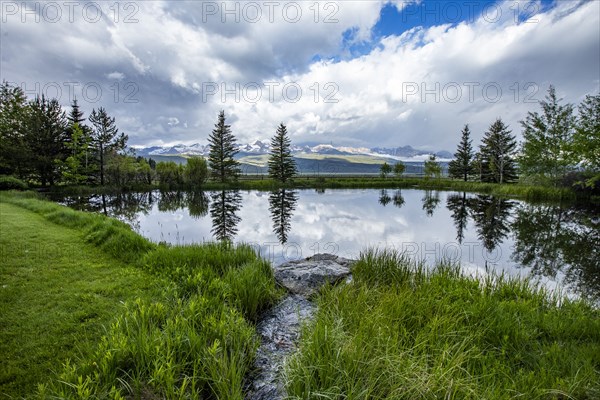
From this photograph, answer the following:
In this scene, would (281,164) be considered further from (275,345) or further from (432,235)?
(275,345)

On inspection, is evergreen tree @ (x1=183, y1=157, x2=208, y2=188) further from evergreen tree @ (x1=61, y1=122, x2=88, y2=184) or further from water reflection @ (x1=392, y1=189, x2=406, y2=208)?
water reflection @ (x1=392, y1=189, x2=406, y2=208)

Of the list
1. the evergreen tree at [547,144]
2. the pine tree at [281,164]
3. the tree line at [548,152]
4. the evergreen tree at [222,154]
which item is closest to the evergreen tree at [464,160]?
the tree line at [548,152]

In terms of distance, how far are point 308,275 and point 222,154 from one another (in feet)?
149

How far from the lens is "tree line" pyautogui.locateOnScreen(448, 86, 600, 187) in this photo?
64.0 feet

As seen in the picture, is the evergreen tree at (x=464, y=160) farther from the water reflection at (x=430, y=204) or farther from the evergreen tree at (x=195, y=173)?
the evergreen tree at (x=195, y=173)

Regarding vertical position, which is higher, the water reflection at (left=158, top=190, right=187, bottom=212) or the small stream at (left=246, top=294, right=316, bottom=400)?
the water reflection at (left=158, top=190, right=187, bottom=212)

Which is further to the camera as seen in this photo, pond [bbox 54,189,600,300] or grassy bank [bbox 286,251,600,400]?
pond [bbox 54,189,600,300]

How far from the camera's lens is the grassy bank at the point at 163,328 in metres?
2.24

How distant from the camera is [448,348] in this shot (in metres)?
2.61

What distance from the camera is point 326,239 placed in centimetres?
1136

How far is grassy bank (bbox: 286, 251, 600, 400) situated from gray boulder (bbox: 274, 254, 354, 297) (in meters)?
0.70

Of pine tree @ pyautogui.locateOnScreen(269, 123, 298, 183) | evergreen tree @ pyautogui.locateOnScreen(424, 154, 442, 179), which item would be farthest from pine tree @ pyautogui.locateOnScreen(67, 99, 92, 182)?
evergreen tree @ pyautogui.locateOnScreen(424, 154, 442, 179)

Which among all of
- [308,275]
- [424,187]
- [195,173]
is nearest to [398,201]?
[424,187]

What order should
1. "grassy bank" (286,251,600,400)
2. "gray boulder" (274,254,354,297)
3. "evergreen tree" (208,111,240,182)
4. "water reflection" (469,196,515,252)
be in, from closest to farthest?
1. "grassy bank" (286,251,600,400)
2. "gray boulder" (274,254,354,297)
3. "water reflection" (469,196,515,252)
4. "evergreen tree" (208,111,240,182)
